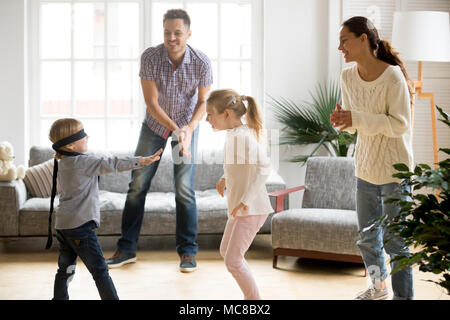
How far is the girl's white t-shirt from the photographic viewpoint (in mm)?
2637

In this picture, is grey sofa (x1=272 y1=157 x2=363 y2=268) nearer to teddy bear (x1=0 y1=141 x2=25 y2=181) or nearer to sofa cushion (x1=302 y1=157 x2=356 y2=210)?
sofa cushion (x1=302 y1=157 x2=356 y2=210)

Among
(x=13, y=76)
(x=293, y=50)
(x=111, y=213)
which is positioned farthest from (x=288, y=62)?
(x=13, y=76)

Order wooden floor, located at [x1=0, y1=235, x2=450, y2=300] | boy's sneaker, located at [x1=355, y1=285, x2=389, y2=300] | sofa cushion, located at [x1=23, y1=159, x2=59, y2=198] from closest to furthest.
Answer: boy's sneaker, located at [x1=355, y1=285, x2=389, y2=300], wooden floor, located at [x1=0, y1=235, x2=450, y2=300], sofa cushion, located at [x1=23, y1=159, x2=59, y2=198]

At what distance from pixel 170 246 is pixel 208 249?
313 mm

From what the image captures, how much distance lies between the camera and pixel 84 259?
263 cm

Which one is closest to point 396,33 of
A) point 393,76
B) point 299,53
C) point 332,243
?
point 299,53

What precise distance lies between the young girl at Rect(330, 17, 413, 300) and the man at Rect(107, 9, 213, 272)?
1216mm

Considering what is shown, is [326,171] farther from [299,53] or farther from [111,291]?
[111,291]

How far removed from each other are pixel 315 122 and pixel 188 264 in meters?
1.83

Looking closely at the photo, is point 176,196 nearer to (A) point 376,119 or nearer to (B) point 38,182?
(B) point 38,182

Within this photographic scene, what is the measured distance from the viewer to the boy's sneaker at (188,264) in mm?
3791

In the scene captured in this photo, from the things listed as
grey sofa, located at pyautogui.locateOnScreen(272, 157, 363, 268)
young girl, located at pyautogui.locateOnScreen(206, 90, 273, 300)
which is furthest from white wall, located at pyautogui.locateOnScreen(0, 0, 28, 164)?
young girl, located at pyautogui.locateOnScreen(206, 90, 273, 300)

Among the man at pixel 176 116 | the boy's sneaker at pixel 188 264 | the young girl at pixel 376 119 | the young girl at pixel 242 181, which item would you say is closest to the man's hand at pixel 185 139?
the man at pixel 176 116

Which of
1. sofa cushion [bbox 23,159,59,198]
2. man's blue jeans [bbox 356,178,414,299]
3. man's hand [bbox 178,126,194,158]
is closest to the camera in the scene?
man's blue jeans [bbox 356,178,414,299]
